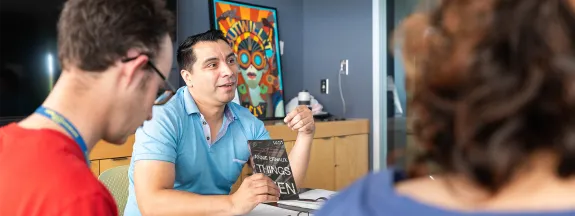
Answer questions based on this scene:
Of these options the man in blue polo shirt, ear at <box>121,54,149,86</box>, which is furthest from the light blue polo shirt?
ear at <box>121,54,149,86</box>

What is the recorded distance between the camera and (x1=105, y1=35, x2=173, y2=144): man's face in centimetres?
121

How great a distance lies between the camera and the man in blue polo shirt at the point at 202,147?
1.76 meters

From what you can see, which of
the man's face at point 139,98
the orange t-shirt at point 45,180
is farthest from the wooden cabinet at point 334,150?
the orange t-shirt at point 45,180

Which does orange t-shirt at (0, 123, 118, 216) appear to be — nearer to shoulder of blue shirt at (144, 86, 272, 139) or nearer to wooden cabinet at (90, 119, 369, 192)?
shoulder of blue shirt at (144, 86, 272, 139)

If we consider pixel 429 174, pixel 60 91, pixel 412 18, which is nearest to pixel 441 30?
pixel 412 18

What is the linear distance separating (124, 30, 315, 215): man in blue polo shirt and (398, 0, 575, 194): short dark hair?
1.12 metres

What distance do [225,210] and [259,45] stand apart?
2.93 m

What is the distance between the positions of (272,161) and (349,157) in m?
2.88

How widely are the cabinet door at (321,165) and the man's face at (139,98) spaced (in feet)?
9.80

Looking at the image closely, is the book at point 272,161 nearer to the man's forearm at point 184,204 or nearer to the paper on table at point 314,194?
the man's forearm at point 184,204

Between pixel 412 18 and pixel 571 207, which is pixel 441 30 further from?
pixel 571 207

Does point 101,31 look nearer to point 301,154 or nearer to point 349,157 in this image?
point 301,154

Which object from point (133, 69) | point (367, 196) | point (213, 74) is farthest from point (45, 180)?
point (213, 74)

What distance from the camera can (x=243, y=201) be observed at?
1733 millimetres
